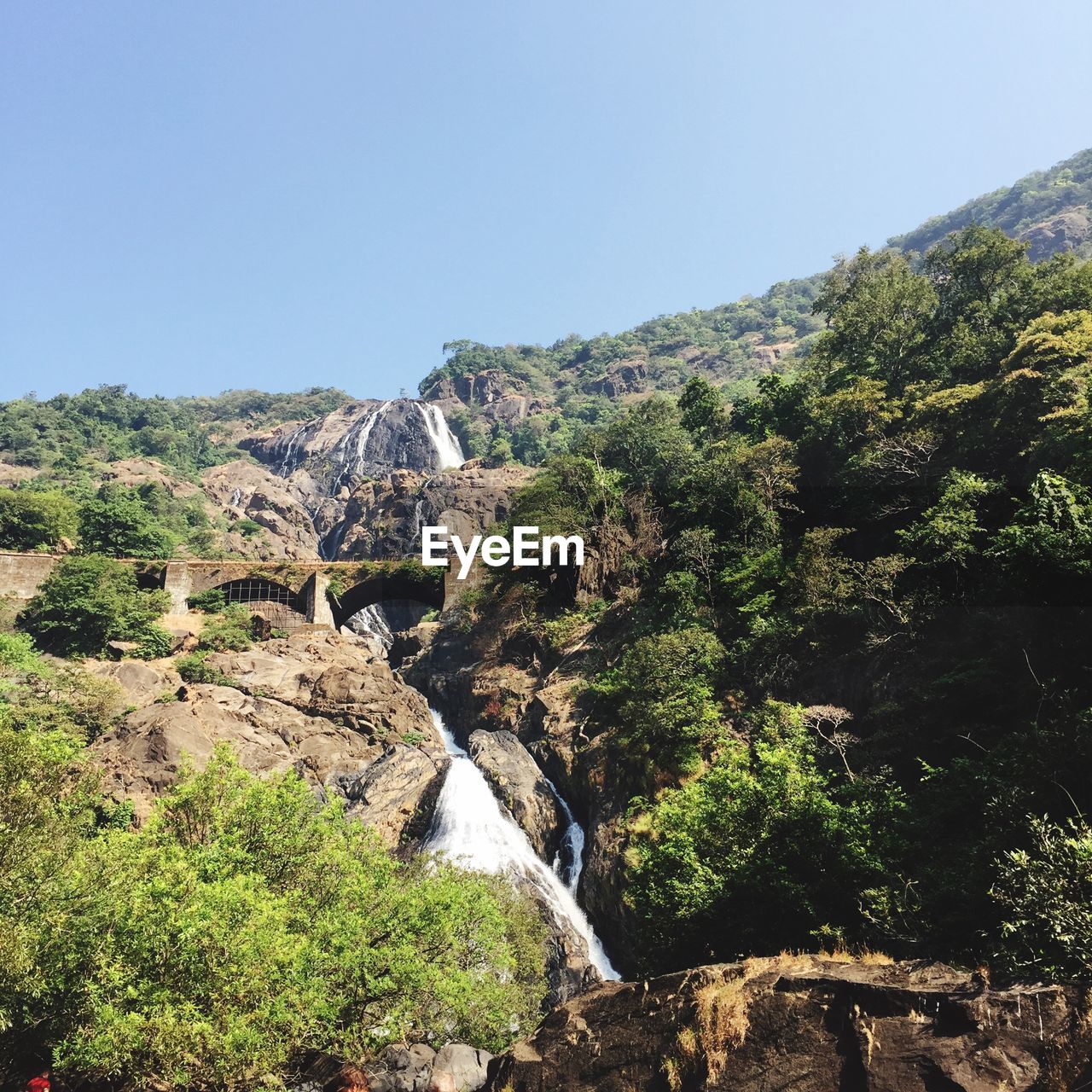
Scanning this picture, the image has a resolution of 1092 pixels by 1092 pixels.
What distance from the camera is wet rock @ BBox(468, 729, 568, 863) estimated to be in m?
29.6

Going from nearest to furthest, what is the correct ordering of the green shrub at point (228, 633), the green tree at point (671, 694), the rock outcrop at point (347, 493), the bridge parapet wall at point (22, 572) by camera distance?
the green tree at point (671, 694), the green shrub at point (228, 633), the bridge parapet wall at point (22, 572), the rock outcrop at point (347, 493)

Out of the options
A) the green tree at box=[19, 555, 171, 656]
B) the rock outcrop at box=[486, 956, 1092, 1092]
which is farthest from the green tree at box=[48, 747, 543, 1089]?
the green tree at box=[19, 555, 171, 656]

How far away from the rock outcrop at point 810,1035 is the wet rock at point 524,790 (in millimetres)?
16968

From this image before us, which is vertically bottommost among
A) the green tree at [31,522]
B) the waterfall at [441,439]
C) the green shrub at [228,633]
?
the green shrub at [228,633]

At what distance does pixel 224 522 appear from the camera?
83.1 m

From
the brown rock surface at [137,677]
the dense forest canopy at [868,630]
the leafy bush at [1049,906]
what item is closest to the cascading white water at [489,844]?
the dense forest canopy at [868,630]

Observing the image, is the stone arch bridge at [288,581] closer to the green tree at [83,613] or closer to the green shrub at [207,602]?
the green shrub at [207,602]

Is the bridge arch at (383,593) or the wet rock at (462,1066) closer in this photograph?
the wet rock at (462,1066)

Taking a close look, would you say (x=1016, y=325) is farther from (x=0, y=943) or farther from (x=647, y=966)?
(x=0, y=943)

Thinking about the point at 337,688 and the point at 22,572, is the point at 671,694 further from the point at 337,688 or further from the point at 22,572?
the point at 22,572

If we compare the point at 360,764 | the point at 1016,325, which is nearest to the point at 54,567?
the point at 360,764

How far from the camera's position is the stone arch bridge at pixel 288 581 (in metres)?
50.0

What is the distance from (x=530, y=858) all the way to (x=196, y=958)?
57.7 ft

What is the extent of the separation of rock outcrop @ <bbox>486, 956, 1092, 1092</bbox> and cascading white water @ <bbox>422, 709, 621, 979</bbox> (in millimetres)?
14074
